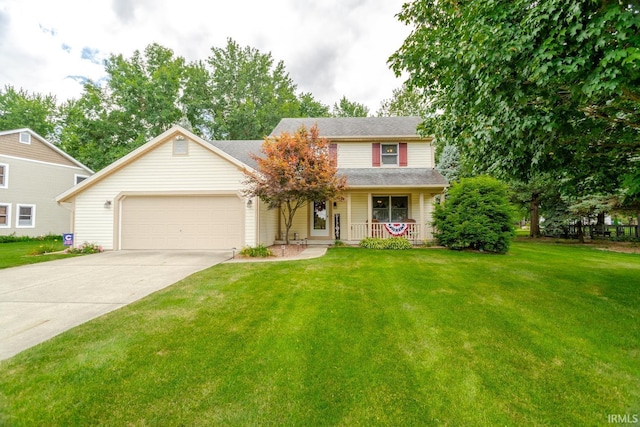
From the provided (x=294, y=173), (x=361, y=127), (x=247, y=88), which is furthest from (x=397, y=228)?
(x=247, y=88)

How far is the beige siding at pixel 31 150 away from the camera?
16406mm

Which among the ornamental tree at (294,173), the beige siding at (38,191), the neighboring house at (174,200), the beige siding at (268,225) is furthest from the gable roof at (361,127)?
the beige siding at (38,191)

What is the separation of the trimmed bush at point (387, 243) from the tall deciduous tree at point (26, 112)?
35.0 meters

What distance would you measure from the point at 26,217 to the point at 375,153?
896 inches

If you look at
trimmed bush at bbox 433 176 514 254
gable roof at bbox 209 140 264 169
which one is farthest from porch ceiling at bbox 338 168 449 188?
gable roof at bbox 209 140 264 169

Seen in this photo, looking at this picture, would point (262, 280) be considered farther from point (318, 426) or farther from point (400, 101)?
point (400, 101)

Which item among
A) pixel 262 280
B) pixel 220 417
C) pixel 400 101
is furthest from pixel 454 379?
pixel 400 101

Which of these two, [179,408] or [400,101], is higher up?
[400,101]

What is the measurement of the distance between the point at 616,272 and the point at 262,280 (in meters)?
9.40

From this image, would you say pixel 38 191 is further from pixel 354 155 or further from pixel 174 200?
pixel 354 155

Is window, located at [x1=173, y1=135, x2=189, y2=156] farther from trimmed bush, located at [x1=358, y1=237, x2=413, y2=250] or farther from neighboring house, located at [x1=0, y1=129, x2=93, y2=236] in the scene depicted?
neighboring house, located at [x1=0, y1=129, x2=93, y2=236]

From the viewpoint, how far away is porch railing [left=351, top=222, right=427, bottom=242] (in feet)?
39.3

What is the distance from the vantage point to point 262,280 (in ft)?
20.2

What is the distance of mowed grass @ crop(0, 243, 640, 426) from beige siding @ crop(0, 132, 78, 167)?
20514 mm
